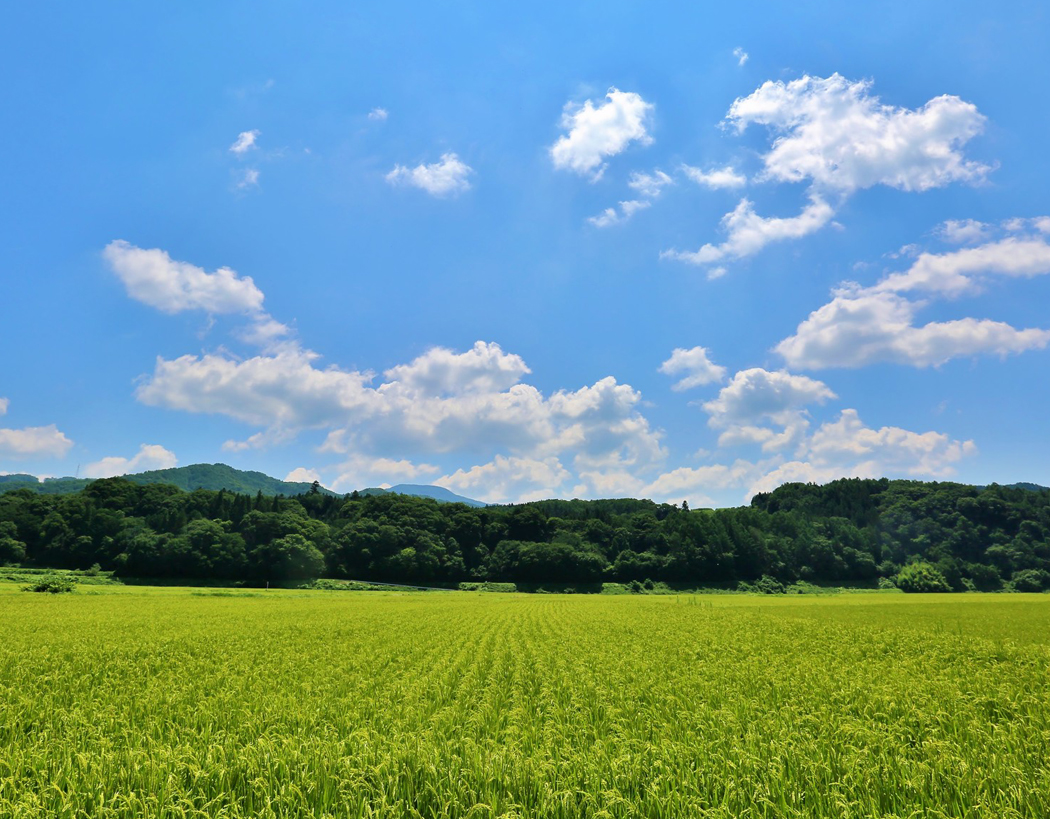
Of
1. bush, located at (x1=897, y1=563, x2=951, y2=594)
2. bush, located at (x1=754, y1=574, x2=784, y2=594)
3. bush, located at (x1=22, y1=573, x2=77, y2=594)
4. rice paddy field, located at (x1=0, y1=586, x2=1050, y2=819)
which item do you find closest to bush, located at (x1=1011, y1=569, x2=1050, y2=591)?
bush, located at (x1=897, y1=563, x2=951, y2=594)

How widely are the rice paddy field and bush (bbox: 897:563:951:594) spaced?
124135 millimetres

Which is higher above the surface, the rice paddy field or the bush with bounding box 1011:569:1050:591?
the rice paddy field

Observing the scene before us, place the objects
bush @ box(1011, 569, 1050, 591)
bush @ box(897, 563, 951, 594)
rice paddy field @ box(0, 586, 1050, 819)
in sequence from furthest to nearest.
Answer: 1. bush @ box(1011, 569, 1050, 591)
2. bush @ box(897, 563, 951, 594)
3. rice paddy field @ box(0, 586, 1050, 819)

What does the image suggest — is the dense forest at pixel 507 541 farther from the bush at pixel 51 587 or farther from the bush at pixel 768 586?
the bush at pixel 51 587

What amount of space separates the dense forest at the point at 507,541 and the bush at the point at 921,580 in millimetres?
321

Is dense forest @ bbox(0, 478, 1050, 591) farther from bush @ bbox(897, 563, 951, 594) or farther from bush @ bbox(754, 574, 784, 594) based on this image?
bush @ bbox(754, 574, 784, 594)

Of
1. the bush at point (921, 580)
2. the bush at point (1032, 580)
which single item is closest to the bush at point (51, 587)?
the bush at point (921, 580)

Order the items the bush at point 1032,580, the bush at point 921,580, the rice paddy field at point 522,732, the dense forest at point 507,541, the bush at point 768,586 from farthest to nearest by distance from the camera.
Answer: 1. the bush at point 1032,580
2. the bush at point 921,580
3. the bush at point 768,586
4. the dense forest at point 507,541
5. the rice paddy field at point 522,732

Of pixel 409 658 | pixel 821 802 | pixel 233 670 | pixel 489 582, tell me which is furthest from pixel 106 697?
pixel 489 582

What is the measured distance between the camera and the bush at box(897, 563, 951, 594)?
397ft

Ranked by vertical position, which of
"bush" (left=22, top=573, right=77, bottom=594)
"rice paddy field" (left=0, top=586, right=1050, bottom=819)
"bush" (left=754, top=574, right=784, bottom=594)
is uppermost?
"rice paddy field" (left=0, top=586, right=1050, bottom=819)

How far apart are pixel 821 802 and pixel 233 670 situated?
52.1ft

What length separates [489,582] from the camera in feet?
412

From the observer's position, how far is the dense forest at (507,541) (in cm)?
10650
